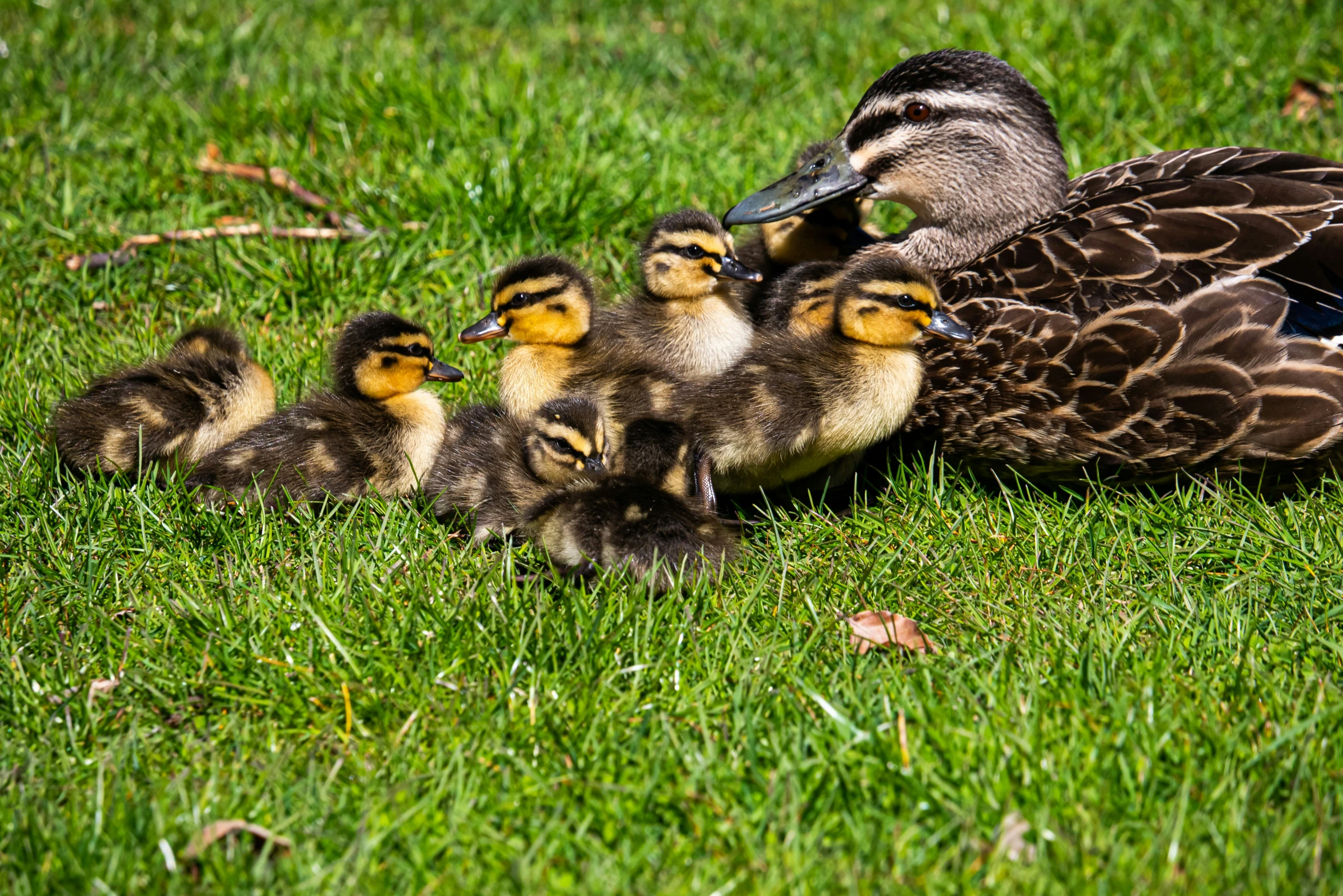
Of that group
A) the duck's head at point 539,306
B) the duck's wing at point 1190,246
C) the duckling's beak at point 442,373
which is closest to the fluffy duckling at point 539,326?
the duck's head at point 539,306

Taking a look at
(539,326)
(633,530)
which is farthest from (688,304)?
(633,530)

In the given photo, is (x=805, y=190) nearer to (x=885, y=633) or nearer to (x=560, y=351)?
(x=560, y=351)

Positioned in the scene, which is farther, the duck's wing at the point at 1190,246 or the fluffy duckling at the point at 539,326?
the fluffy duckling at the point at 539,326

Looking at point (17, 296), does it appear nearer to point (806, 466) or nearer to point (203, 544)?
point (203, 544)

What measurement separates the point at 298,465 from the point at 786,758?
1886mm

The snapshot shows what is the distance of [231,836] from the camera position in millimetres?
2502

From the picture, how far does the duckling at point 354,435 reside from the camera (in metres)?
3.77

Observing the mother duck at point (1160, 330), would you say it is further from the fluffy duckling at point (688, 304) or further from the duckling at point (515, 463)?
the duckling at point (515, 463)

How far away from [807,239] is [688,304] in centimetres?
66

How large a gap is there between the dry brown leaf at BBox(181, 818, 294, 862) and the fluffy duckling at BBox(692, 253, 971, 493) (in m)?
1.76

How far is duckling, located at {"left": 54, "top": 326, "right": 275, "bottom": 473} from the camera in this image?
3.82 metres

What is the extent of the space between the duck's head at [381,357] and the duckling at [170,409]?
0.35m

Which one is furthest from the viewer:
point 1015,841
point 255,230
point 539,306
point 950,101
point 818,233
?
point 255,230

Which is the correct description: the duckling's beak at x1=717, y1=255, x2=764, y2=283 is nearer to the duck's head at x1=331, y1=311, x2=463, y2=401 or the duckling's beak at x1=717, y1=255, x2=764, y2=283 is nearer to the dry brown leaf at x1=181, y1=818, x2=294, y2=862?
the duck's head at x1=331, y1=311, x2=463, y2=401
